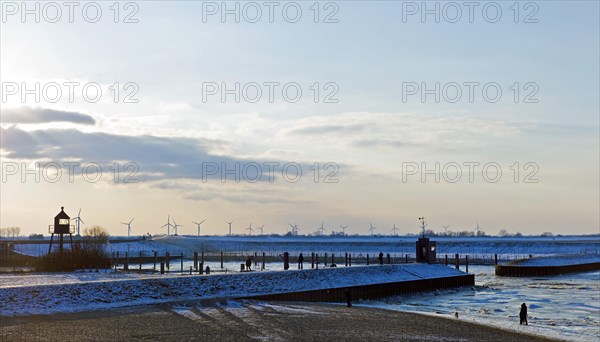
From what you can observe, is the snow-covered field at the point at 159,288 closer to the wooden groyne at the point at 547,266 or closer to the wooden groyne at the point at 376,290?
the wooden groyne at the point at 376,290

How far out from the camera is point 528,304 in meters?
52.0

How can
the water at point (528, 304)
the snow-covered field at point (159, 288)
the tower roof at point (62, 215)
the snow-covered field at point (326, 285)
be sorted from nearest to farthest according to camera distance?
the snow-covered field at point (159, 288)
the snow-covered field at point (326, 285)
the water at point (528, 304)
the tower roof at point (62, 215)

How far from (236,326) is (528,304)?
95.0ft

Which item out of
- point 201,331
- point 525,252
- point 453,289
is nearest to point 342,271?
point 453,289

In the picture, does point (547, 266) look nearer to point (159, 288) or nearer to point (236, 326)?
point (159, 288)

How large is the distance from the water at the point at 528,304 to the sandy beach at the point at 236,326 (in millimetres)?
4709

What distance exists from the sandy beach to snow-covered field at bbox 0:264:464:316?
6.58 ft

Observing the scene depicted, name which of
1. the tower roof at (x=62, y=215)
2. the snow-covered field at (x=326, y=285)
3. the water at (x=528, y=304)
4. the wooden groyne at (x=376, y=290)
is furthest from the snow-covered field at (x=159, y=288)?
the tower roof at (x=62, y=215)

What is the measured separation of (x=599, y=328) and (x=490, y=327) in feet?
25.0

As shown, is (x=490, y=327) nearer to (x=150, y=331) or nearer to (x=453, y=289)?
(x=150, y=331)

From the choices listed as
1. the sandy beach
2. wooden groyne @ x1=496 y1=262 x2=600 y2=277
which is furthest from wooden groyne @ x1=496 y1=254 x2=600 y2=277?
the sandy beach

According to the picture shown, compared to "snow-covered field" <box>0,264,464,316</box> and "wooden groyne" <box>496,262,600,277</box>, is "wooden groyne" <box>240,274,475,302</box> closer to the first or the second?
"snow-covered field" <box>0,264,464,316</box>

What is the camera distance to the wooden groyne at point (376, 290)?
49000mm

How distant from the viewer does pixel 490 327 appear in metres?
35.0
